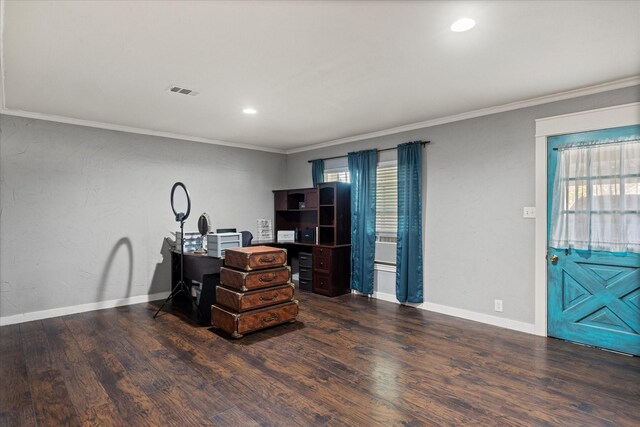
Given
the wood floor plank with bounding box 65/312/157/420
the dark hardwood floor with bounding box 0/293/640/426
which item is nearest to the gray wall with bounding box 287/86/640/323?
the dark hardwood floor with bounding box 0/293/640/426

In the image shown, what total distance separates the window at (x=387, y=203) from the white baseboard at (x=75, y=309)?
3.47 m

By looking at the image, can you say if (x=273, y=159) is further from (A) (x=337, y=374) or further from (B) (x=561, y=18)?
(B) (x=561, y=18)

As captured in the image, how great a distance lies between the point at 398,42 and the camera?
2.44m

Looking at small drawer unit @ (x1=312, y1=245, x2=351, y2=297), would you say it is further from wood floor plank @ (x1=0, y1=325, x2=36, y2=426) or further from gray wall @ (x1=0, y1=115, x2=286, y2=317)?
wood floor plank @ (x1=0, y1=325, x2=36, y2=426)

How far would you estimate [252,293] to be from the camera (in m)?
3.65

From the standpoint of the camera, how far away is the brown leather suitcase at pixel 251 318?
139 inches

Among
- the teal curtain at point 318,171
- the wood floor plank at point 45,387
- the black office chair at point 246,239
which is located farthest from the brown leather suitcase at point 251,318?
the teal curtain at point 318,171

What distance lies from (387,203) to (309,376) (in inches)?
122

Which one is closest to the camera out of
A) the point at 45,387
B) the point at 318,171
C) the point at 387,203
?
the point at 45,387

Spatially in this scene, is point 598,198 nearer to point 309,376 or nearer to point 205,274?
point 309,376

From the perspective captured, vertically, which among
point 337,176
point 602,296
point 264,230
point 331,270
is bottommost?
point 331,270

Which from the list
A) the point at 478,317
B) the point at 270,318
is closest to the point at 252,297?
the point at 270,318

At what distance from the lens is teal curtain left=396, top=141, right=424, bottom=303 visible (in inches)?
183

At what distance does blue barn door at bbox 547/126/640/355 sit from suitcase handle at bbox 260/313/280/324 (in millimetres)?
2891
